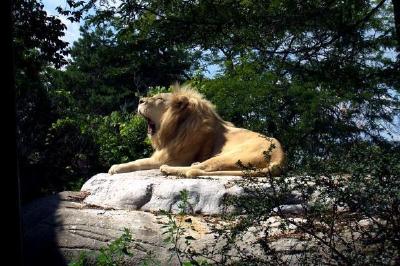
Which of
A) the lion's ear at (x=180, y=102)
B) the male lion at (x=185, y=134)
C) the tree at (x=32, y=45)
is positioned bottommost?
the male lion at (x=185, y=134)

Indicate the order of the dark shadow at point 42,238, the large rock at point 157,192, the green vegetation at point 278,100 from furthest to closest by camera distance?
1. the large rock at point 157,192
2. the dark shadow at point 42,238
3. the green vegetation at point 278,100

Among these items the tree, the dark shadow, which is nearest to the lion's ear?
the tree

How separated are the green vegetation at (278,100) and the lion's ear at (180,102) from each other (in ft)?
2.36

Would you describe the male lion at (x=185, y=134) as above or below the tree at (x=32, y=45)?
below

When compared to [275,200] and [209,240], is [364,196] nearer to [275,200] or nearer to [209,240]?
[275,200]

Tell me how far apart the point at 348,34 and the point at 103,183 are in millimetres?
3466

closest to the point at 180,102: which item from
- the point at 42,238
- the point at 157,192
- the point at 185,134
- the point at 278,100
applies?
the point at 185,134

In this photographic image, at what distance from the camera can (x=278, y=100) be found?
12250 millimetres

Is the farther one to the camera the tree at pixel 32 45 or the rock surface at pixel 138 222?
the tree at pixel 32 45

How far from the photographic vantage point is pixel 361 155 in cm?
426

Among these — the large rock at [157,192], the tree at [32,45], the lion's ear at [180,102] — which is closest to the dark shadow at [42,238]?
the large rock at [157,192]

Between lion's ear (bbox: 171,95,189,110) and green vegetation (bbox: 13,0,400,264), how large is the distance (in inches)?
28.4

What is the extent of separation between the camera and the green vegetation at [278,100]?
161 inches

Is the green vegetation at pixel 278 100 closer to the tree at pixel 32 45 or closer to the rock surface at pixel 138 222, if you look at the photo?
the tree at pixel 32 45
